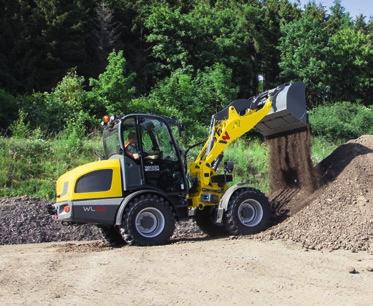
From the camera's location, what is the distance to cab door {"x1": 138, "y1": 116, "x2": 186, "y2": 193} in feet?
35.8

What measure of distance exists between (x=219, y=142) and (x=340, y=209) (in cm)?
257

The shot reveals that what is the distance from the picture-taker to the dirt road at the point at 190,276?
22.8 ft

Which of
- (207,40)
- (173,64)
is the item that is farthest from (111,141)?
(207,40)

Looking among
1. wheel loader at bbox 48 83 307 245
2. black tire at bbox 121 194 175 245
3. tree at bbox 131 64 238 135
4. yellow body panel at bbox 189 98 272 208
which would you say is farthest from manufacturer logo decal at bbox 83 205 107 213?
tree at bbox 131 64 238 135

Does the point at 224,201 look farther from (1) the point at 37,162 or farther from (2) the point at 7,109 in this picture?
(2) the point at 7,109

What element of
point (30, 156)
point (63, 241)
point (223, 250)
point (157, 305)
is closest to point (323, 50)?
point (30, 156)

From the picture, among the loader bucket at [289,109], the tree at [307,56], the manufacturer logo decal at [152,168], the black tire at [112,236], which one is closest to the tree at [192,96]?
the tree at [307,56]

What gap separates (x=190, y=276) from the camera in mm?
7875

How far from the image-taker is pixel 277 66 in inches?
1663

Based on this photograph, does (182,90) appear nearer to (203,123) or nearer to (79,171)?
(203,123)

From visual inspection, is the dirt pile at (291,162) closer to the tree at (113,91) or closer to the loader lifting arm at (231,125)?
the loader lifting arm at (231,125)

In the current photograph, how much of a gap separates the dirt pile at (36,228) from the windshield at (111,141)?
2.73 meters

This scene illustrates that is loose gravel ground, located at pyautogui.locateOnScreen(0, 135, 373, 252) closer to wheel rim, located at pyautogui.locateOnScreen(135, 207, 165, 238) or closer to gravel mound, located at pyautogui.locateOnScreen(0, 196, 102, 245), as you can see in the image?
gravel mound, located at pyautogui.locateOnScreen(0, 196, 102, 245)

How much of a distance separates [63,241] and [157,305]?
24.5ft
